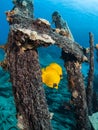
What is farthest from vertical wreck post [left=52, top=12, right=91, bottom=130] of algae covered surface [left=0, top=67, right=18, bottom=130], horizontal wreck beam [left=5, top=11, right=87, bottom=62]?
algae covered surface [left=0, top=67, right=18, bottom=130]

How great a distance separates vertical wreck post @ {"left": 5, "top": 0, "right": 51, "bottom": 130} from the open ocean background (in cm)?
123

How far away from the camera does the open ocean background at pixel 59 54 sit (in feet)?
26.9

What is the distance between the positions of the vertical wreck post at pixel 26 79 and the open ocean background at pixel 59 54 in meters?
1.23

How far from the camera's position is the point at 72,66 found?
5023 millimetres

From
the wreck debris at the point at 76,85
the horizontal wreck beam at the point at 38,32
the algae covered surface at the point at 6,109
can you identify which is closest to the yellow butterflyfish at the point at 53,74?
the wreck debris at the point at 76,85

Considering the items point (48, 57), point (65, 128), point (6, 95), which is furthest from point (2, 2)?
point (65, 128)

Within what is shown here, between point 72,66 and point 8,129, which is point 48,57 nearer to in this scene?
point 8,129

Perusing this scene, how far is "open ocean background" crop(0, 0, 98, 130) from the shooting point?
26.9 ft

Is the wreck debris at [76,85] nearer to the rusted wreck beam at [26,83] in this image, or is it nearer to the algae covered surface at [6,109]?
the rusted wreck beam at [26,83]

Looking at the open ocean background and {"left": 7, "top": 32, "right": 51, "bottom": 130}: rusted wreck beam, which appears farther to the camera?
the open ocean background

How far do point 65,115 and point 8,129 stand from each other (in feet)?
6.49

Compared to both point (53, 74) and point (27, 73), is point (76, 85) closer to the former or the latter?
point (53, 74)

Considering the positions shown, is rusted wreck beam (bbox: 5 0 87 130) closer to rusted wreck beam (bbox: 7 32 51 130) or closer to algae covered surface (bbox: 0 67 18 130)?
rusted wreck beam (bbox: 7 32 51 130)

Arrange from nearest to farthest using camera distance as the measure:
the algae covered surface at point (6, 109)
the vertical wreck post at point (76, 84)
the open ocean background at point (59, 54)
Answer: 1. the vertical wreck post at point (76, 84)
2. the algae covered surface at point (6, 109)
3. the open ocean background at point (59, 54)
